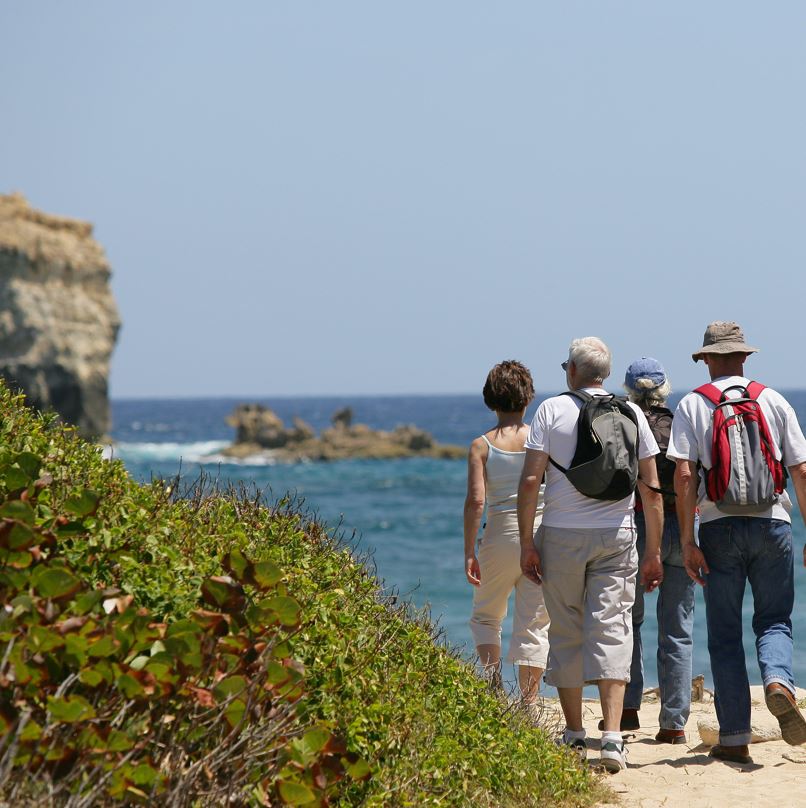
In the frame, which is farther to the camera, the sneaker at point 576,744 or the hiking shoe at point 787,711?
the sneaker at point 576,744

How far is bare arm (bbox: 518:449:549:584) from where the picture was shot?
543cm

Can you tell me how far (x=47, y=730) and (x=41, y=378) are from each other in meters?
50.3

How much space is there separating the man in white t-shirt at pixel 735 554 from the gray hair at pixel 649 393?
2.00 feet

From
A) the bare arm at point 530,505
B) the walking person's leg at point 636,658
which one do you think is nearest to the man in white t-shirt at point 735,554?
Result: the walking person's leg at point 636,658

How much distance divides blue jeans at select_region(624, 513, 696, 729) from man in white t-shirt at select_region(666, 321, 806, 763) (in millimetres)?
552

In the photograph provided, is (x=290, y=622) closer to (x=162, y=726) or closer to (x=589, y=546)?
(x=162, y=726)

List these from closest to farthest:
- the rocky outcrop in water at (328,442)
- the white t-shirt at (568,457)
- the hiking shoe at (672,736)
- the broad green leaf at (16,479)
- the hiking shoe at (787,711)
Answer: the broad green leaf at (16,479)
the hiking shoe at (787,711)
the white t-shirt at (568,457)
the hiking shoe at (672,736)
the rocky outcrop in water at (328,442)

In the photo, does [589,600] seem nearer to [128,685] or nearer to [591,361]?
[591,361]

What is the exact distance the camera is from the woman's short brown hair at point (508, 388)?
20.2ft

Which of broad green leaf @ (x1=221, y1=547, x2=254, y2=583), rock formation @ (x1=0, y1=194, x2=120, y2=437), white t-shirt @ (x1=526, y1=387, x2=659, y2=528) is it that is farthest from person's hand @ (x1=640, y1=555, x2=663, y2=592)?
rock formation @ (x1=0, y1=194, x2=120, y2=437)

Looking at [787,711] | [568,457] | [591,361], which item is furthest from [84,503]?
[787,711]

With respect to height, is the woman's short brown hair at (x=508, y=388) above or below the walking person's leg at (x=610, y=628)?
above

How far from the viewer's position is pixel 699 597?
1786 centimetres

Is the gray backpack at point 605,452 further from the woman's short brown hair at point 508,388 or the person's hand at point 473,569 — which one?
the person's hand at point 473,569
